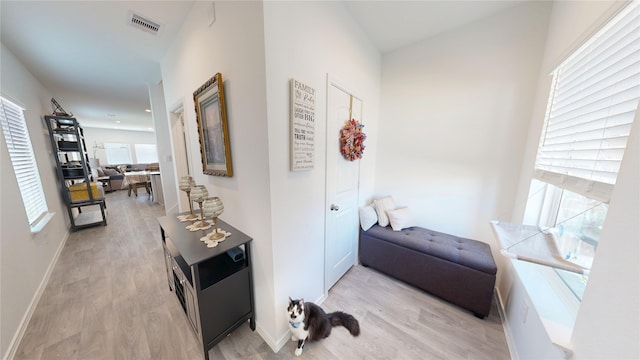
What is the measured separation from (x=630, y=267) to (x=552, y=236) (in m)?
0.54

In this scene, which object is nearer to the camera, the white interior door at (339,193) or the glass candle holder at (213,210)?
the glass candle holder at (213,210)

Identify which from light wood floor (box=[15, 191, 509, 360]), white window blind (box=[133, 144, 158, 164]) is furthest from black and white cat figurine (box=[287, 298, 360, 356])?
white window blind (box=[133, 144, 158, 164])

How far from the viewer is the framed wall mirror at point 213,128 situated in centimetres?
137

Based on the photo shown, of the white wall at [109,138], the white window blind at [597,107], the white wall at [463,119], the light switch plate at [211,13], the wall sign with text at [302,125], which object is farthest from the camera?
the white wall at [109,138]

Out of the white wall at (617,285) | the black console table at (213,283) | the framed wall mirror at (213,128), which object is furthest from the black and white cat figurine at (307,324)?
the white wall at (617,285)

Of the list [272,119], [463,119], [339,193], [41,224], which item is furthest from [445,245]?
[41,224]

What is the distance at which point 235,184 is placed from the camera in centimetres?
144

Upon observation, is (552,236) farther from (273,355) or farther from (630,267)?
(273,355)

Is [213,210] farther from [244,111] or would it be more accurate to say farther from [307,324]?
[307,324]

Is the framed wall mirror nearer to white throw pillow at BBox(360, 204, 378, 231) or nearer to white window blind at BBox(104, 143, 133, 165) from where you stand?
white throw pillow at BBox(360, 204, 378, 231)

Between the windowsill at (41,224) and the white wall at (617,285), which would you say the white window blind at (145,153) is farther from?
the white wall at (617,285)

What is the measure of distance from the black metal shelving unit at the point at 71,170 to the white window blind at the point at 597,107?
5.89 meters

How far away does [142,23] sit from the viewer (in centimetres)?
172

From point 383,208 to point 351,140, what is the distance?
982mm
